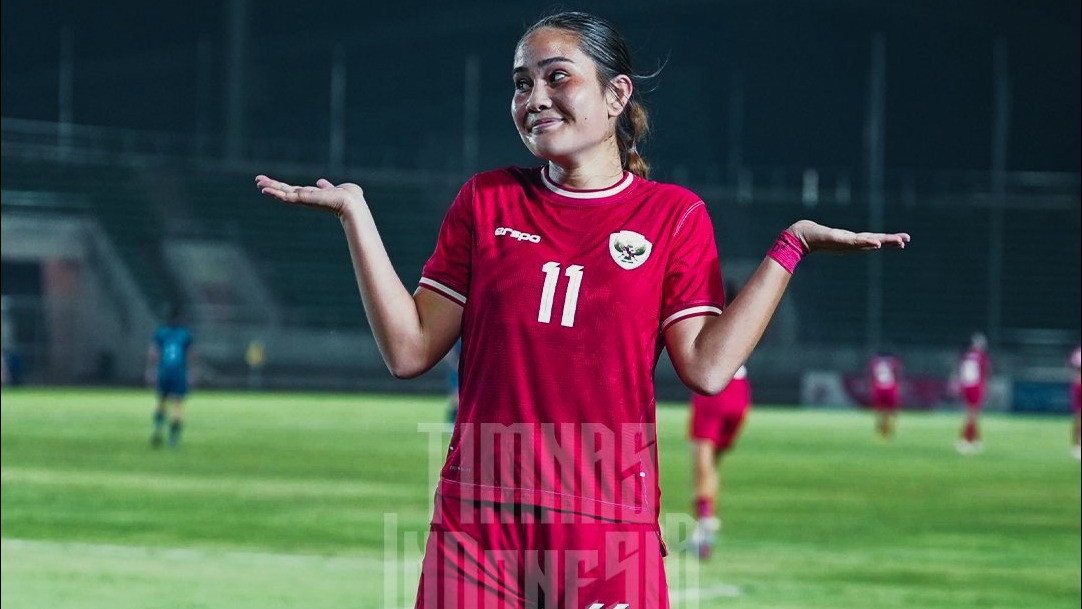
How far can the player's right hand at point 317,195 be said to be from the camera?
3.63m

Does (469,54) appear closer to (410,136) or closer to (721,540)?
(410,136)

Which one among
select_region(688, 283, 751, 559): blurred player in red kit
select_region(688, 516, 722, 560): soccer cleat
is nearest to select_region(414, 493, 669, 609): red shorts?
select_region(688, 516, 722, 560): soccer cleat

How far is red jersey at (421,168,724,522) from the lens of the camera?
11.6 ft

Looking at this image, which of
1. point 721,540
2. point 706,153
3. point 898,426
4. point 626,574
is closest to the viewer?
point 626,574

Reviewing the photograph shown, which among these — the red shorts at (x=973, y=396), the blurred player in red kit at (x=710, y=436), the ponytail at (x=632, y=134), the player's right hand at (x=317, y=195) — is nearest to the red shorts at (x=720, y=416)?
the blurred player in red kit at (x=710, y=436)

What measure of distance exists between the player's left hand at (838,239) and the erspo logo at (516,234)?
1.72 ft

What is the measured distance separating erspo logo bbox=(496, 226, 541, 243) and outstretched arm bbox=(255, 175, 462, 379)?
7.1 inches

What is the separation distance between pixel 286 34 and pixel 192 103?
3.92 metres

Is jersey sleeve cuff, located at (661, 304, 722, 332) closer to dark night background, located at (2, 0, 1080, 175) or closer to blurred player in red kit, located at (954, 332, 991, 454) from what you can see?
blurred player in red kit, located at (954, 332, 991, 454)

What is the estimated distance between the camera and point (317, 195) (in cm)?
365

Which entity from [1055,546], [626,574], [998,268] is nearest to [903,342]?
[998,268]

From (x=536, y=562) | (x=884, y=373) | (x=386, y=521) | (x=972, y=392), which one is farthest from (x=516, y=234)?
(x=884, y=373)

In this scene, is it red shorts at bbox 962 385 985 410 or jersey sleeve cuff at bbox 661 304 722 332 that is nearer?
jersey sleeve cuff at bbox 661 304 722 332

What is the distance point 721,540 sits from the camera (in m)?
14.2
